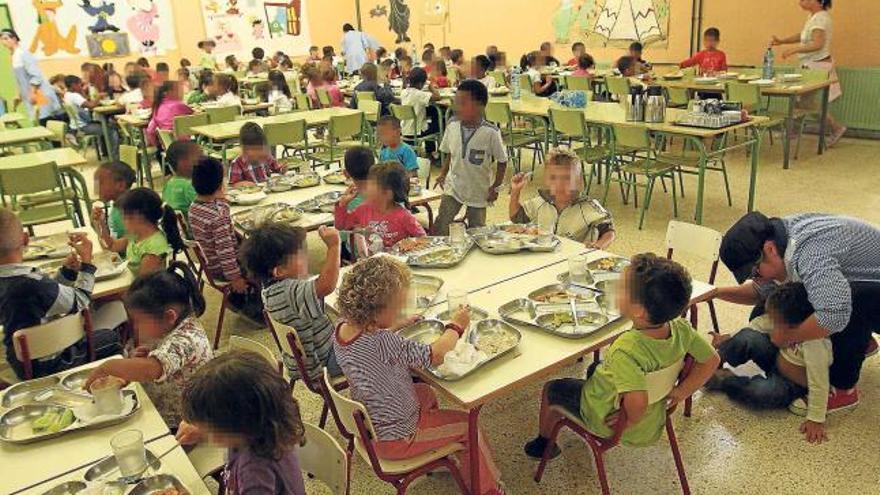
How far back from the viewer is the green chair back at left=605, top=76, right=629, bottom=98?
786cm

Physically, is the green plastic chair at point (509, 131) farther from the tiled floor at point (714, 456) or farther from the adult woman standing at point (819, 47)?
the tiled floor at point (714, 456)

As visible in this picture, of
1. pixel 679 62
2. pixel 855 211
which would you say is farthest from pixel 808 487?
pixel 679 62

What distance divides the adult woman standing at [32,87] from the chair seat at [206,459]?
858cm

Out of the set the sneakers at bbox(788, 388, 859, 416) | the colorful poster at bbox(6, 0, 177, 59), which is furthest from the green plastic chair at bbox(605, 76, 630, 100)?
the colorful poster at bbox(6, 0, 177, 59)

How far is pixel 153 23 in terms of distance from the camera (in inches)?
504

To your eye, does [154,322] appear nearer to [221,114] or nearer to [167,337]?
[167,337]

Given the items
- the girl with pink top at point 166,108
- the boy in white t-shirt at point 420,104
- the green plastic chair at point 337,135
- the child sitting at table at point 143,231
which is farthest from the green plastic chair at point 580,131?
the girl with pink top at point 166,108

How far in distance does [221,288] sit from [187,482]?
2267mm

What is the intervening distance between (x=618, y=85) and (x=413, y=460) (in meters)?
6.74

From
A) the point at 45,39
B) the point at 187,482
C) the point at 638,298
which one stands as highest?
the point at 45,39

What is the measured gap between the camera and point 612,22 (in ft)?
33.9

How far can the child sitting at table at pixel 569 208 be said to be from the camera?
3.30 meters

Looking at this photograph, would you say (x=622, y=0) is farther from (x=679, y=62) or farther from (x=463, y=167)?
(x=463, y=167)

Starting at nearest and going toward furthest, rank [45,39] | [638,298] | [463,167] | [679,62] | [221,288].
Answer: [638,298], [221,288], [463,167], [679,62], [45,39]
